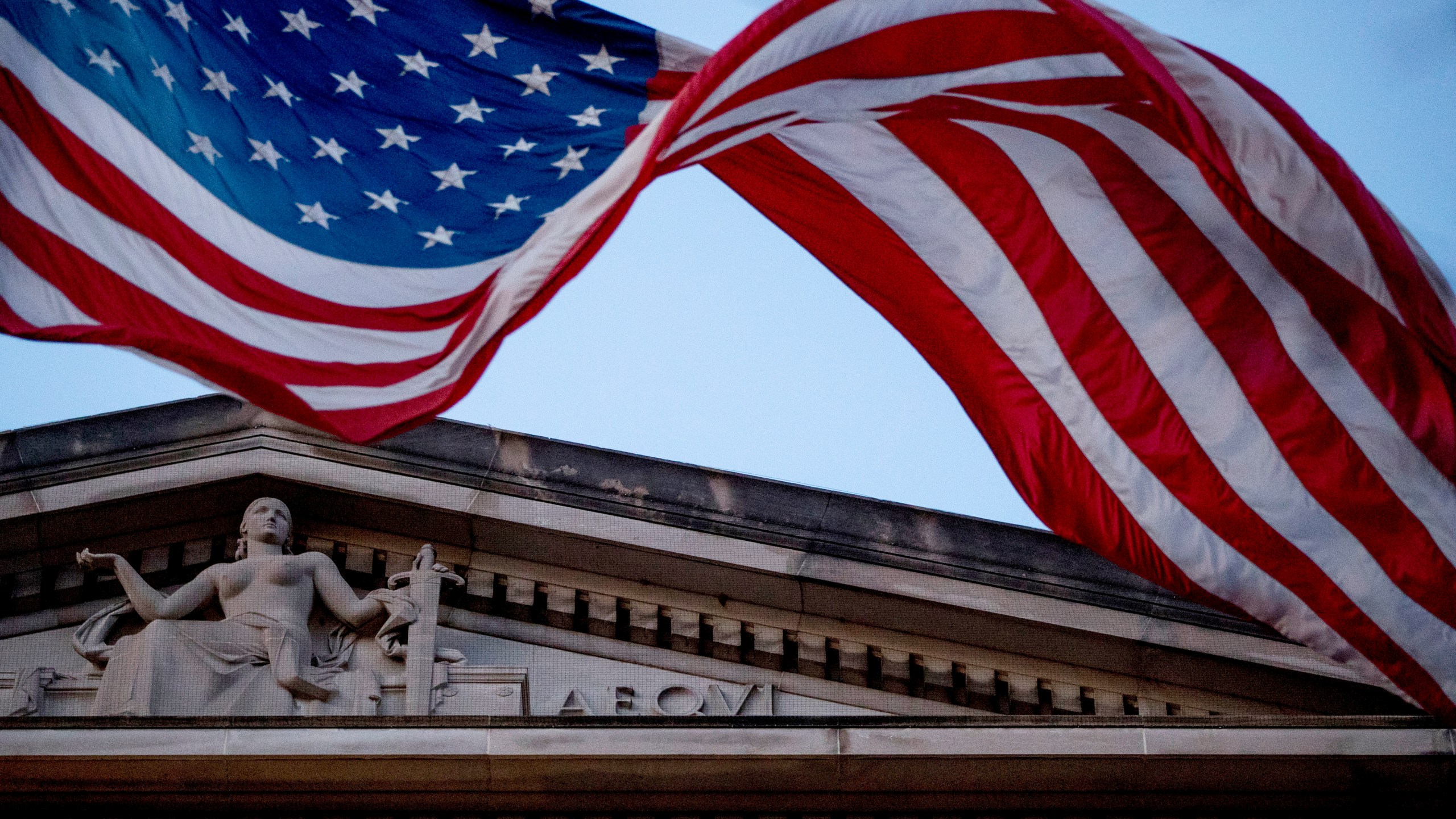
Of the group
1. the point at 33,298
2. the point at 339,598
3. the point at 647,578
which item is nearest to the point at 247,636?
the point at 339,598

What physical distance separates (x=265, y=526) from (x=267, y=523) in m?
0.03

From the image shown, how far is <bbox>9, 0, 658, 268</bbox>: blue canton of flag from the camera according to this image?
11.5 metres

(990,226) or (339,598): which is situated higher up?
(990,226)

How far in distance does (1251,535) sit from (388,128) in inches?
204

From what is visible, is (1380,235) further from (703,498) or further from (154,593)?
(154,593)

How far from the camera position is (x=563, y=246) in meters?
10.4

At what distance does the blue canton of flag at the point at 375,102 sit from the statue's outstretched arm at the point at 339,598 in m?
4.20

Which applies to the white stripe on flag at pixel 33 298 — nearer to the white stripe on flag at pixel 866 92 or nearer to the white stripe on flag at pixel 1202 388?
the white stripe on flag at pixel 866 92

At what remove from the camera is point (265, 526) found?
50.3ft

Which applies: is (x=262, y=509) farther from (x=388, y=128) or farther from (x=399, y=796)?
(x=388, y=128)

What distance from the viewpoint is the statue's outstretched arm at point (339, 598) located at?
49.1 feet

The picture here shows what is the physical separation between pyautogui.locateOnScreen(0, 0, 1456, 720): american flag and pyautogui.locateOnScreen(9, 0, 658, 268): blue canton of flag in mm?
21

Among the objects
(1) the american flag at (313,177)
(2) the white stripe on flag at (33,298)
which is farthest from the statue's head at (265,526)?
(2) the white stripe on flag at (33,298)

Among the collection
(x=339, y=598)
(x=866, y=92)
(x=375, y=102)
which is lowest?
(x=339, y=598)
